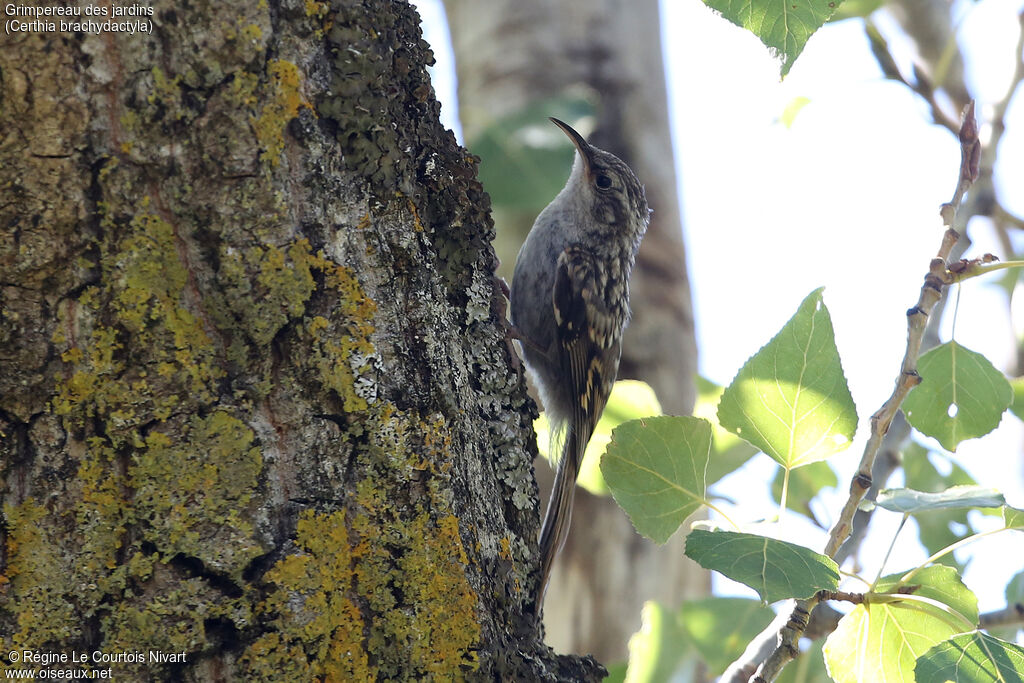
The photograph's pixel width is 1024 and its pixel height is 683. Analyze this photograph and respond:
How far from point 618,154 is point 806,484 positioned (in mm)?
2192

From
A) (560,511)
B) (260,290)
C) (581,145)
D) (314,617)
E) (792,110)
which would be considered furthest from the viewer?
(581,145)

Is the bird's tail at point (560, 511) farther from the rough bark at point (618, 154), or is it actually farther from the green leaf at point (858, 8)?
the green leaf at point (858, 8)

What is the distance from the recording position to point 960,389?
163cm

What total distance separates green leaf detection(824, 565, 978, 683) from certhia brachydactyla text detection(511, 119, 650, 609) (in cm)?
174

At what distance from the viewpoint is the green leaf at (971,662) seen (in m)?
1.34

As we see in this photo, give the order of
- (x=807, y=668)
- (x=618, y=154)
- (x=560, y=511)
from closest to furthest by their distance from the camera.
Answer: (x=807, y=668) → (x=560, y=511) → (x=618, y=154)

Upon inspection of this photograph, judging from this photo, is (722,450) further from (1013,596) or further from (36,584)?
(36,584)

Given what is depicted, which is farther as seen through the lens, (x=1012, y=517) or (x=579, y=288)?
(x=579, y=288)

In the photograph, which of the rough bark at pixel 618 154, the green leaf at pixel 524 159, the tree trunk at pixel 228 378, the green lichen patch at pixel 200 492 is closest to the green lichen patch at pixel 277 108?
A: the tree trunk at pixel 228 378

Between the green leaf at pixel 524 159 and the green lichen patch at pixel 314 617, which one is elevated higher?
the green leaf at pixel 524 159

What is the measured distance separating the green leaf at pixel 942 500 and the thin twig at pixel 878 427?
50 millimetres

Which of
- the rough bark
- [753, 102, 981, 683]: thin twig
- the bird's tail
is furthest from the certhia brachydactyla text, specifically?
[753, 102, 981, 683]: thin twig

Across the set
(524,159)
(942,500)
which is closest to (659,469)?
(942,500)

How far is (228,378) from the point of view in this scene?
149cm
